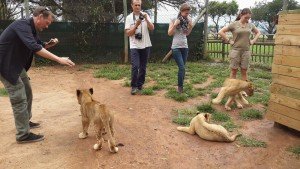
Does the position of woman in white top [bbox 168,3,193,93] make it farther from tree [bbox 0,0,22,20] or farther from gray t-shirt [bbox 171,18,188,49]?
tree [bbox 0,0,22,20]

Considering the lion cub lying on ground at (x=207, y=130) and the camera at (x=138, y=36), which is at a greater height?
the camera at (x=138, y=36)

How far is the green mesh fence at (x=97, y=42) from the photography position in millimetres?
13102

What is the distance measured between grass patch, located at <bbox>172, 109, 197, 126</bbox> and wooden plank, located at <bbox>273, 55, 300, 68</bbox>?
5.55 ft

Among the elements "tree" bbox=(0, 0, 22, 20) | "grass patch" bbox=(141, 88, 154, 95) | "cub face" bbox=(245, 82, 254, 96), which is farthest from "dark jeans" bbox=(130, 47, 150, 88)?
"tree" bbox=(0, 0, 22, 20)

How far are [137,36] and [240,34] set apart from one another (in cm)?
212

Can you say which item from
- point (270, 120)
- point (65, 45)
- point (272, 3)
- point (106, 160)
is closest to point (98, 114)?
point (106, 160)

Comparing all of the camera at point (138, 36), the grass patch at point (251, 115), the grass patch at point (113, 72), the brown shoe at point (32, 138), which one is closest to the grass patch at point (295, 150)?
the grass patch at point (251, 115)

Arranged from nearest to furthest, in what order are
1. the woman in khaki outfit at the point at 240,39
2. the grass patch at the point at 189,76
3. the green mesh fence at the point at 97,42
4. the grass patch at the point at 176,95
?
the woman in khaki outfit at the point at 240,39 → the grass patch at the point at 176,95 → the grass patch at the point at 189,76 → the green mesh fence at the point at 97,42

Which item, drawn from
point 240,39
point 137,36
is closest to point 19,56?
point 137,36

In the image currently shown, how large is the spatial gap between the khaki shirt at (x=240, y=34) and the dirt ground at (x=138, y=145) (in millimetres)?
1427

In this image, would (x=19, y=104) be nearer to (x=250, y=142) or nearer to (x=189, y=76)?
(x=250, y=142)

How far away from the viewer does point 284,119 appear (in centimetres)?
588

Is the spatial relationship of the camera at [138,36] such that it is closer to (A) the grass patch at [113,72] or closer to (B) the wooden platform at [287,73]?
(A) the grass patch at [113,72]

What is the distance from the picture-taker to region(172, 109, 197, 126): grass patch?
616cm
